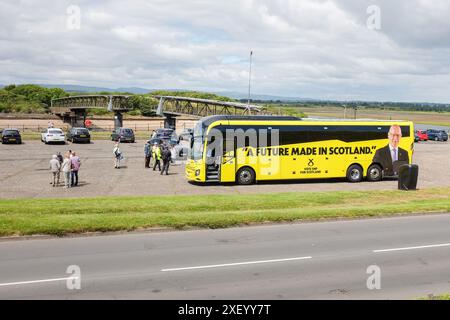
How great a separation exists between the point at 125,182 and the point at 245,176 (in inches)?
244

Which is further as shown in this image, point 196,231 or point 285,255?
point 196,231

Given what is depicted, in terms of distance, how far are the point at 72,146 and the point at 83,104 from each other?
77.5 m

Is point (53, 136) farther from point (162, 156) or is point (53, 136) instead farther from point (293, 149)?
point (293, 149)

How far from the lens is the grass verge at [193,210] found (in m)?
15.5

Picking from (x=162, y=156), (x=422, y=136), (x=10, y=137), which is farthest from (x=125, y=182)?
(x=422, y=136)

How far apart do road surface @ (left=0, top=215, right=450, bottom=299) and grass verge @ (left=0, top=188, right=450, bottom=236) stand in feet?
2.22

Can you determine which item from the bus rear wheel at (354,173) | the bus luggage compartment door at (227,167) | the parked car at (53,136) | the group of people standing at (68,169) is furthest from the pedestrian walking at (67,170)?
the parked car at (53,136)

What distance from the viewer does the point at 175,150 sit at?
132 feet

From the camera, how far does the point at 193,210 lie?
18.6 meters

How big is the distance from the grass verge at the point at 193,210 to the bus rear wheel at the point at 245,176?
5.14 m

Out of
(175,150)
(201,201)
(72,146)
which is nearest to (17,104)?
(72,146)

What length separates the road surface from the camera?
10141mm

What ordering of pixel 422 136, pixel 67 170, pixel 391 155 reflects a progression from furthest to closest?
1. pixel 422 136
2. pixel 391 155
3. pixel 67 170
